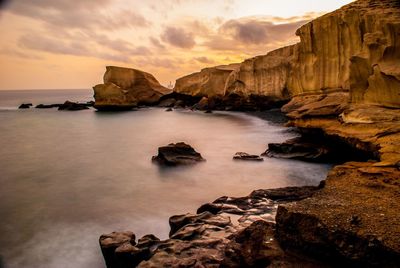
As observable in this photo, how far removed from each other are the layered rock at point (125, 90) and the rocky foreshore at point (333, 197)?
93.6 feet

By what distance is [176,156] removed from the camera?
12445mm

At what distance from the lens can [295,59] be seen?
21.9 metres

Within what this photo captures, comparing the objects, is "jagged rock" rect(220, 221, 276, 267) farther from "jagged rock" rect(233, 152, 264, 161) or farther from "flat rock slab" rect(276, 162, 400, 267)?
"jagged rock" rect(233, 152, 264, 161)

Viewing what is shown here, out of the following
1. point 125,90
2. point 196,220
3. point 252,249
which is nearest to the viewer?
point 252,249

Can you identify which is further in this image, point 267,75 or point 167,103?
point 167,103

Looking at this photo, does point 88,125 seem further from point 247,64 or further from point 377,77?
point 377,77

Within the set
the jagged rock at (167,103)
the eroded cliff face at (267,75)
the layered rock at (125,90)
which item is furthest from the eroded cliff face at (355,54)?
the jagged rock at (167,103)

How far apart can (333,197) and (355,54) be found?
322 inches

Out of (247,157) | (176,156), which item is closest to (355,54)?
(247,157)

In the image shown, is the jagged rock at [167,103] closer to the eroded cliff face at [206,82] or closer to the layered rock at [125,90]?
the layered rock at [125,90]

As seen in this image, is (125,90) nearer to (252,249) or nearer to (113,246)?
(113,246)

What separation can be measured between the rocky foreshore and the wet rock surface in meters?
0.01

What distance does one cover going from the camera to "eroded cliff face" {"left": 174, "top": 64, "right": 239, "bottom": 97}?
44.8 m

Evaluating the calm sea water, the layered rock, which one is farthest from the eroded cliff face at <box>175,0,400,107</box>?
the layered rock
